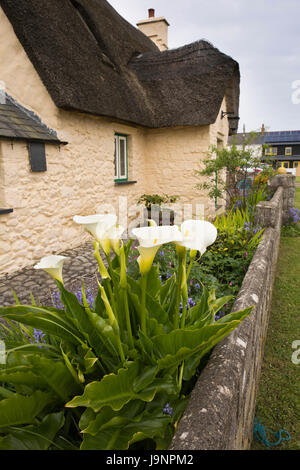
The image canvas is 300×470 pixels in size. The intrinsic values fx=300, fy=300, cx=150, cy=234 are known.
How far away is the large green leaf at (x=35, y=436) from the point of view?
119 centimetres

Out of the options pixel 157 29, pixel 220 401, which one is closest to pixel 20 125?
pixel 220 401

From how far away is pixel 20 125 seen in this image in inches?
193

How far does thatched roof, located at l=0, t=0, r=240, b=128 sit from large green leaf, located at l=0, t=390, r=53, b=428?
5.04 meters

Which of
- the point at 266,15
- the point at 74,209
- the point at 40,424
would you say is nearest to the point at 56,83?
the point at 74,209

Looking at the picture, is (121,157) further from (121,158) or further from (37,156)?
(37,156)

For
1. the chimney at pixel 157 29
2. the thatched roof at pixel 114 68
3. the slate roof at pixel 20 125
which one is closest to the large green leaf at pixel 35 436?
the slate roof at pixel 20 125

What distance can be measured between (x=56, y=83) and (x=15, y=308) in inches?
190

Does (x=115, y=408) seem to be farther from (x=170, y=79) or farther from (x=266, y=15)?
(x=170, y=79)

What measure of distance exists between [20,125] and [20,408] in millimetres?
4744

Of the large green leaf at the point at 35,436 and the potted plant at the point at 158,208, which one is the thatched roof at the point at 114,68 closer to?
the potted plant at the point at 158,208

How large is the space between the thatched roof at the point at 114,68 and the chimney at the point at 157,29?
3.08 m

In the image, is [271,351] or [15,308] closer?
[15,308]

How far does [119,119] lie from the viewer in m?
6.91

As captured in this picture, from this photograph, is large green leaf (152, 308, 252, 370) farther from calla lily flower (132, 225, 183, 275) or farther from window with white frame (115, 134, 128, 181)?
window with white frame (115, 134, 128, 181)
